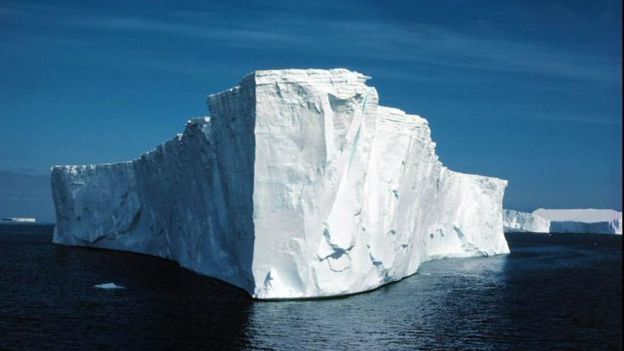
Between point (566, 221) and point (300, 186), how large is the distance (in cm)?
11989

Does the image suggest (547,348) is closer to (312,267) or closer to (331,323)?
(331,323)

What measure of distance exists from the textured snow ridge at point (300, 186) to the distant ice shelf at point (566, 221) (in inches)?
3113

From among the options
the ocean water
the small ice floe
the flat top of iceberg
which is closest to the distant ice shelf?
the flat top of iceberg

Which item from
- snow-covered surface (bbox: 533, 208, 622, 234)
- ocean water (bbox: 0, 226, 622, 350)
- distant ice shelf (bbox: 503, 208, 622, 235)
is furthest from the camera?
snow-covered surface (bbox: 533, 208, 622, 234)

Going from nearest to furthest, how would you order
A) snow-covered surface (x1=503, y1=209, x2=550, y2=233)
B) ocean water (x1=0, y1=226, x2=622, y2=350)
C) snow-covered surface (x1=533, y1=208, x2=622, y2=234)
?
ocean water (x1=0, y1=226, x2=622, y2=350), snow-covered surface (x1=503, y1=209, x2=550, y2=233), snow-covered surface (x1=533, y1=208, x2=622, y2=234)

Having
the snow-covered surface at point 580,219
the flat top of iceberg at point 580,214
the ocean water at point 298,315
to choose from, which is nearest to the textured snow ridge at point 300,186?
the ocean water at point 298,315

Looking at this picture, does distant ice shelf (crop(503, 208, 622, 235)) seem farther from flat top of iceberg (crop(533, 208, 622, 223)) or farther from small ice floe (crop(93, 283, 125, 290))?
small ice floe (crop(93, 283, 125, 290))

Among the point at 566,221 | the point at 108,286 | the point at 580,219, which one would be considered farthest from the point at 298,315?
the point at 580,219

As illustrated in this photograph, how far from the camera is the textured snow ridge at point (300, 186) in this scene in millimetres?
20734

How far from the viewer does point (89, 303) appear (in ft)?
69.4

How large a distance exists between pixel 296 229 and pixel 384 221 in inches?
222

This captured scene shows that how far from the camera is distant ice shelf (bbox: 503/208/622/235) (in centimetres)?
10706

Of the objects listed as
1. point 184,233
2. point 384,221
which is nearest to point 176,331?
point 384,221

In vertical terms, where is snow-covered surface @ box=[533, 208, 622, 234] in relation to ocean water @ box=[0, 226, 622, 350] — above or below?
above
